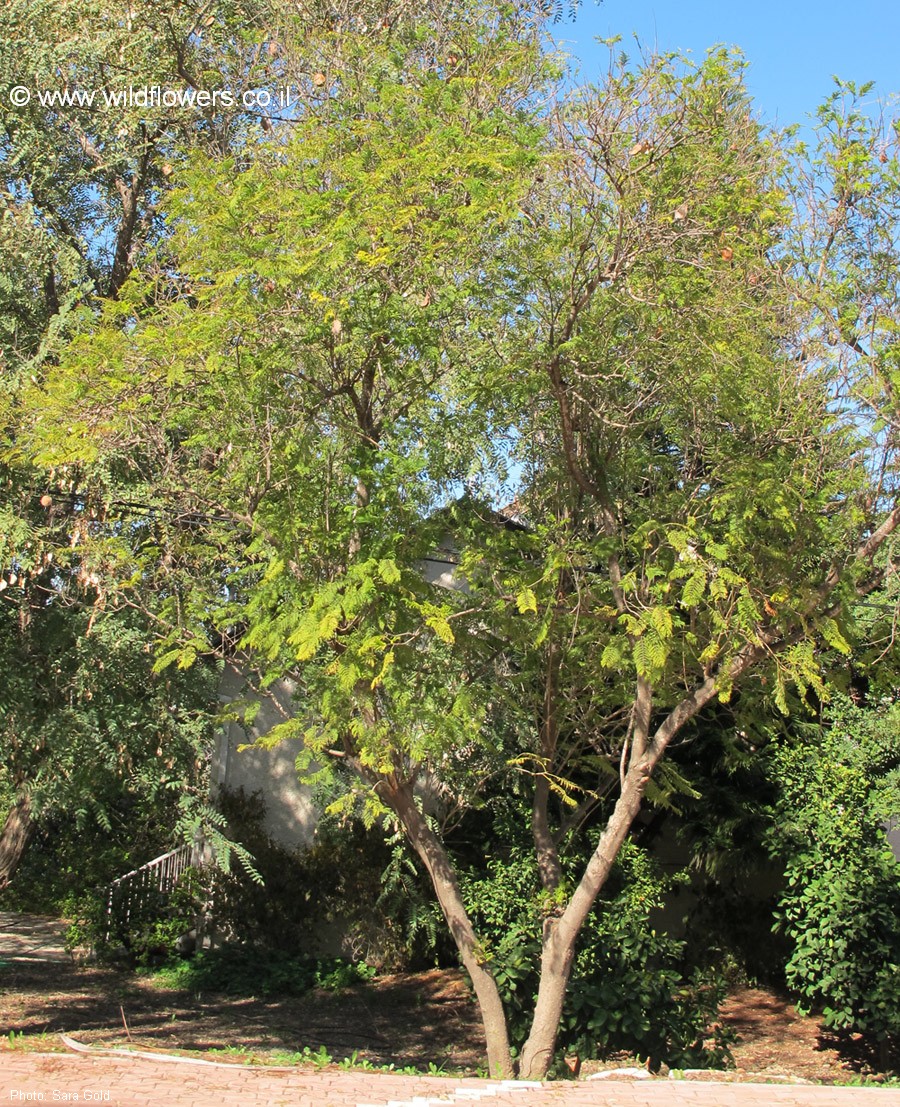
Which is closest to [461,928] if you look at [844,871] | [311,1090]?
[311,1090]

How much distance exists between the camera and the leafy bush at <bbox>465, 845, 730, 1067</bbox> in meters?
9.32

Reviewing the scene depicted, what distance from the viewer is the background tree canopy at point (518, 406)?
752 cm

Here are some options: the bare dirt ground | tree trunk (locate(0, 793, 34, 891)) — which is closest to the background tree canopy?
the bare dirt ground

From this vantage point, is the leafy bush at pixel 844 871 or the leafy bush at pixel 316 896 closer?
the leafy bush at pixel 844 871

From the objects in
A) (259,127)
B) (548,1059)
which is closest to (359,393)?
(259,127)

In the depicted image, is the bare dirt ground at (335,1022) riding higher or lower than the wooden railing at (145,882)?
lower

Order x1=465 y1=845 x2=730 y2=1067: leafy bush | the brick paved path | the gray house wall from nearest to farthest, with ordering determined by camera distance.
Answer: the brick paved path
x1=465 y1=845 x2=730 y2=1067: leafy bush
the gray house wall

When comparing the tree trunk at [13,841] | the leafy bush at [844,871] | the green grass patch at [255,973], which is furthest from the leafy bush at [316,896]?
the leafy bush at [844,871]

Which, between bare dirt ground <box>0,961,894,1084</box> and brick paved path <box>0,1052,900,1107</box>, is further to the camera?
bare dirt ground <box>0,961,894,1084</box>

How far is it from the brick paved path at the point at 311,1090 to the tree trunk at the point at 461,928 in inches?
50.1

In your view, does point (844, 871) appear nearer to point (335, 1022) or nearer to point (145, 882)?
point (335, 1022)

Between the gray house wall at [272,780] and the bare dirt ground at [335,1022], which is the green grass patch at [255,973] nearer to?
the bare dirt ground at [335,1022]

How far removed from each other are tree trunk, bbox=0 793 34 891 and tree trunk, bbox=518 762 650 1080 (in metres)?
5.59

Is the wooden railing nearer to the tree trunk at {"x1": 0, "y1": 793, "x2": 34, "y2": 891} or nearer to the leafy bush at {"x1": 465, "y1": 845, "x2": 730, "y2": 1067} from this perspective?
the tree trunk at {"x1": 0, "y1": 793, "x2": 34, "y2": 891}
